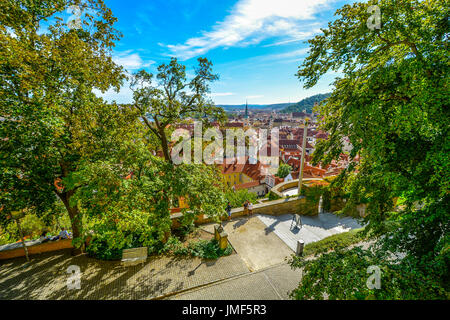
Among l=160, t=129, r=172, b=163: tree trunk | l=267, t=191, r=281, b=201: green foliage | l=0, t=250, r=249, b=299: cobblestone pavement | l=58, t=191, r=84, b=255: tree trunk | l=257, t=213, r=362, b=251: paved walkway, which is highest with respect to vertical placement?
l=160, t=129, r=172, b=163: tree trunk

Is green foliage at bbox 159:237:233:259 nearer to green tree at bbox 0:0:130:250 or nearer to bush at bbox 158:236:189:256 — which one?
bush at bbox 158:236:189:256

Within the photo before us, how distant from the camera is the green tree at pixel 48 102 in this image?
16.6 ft

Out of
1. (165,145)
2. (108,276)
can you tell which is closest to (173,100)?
(165,145)

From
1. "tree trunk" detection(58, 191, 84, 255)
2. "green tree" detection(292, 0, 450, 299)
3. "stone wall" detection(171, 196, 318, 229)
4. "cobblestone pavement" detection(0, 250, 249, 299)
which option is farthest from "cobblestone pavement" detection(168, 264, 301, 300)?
"tree trunk" detection(58, 191, 84, 255)

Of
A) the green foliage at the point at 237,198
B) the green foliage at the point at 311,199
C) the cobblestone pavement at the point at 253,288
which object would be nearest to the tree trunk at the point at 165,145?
the cobblestone pavement at the point at 253,288

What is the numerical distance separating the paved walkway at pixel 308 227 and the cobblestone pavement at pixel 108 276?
3085 millimetres

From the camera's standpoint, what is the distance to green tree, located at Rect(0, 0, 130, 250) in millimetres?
5059

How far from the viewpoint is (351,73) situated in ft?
15.0

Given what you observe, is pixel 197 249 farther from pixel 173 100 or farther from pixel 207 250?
pixel 173 100

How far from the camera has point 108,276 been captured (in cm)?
727

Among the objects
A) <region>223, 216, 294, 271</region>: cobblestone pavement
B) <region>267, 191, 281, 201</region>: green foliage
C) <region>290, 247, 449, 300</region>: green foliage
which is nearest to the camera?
<region>290, 247, 449, 300</region>: green foliage

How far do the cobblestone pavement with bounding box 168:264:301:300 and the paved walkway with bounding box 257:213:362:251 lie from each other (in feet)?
7.07
